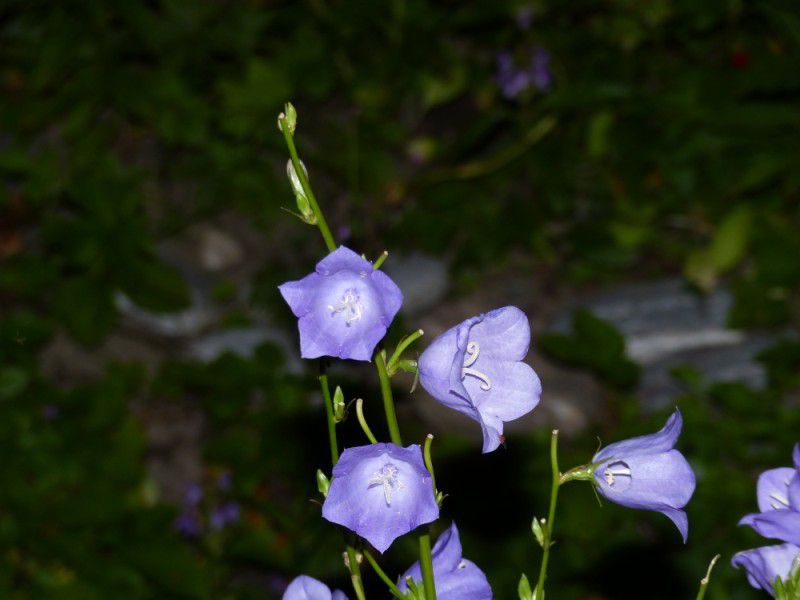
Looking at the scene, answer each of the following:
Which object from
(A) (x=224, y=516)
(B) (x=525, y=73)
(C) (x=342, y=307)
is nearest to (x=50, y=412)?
(A) (x=224, y=516)

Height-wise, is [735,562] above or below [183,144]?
above

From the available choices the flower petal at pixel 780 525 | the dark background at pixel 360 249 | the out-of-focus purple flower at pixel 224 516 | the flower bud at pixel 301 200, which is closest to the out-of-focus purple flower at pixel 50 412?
the dark background at pixel 360 249

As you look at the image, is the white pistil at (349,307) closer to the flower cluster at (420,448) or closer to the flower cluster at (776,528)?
the flower cluster at (420,448)

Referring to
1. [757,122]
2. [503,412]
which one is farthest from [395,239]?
[503,412]

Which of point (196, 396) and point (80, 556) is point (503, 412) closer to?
point (80, 556)

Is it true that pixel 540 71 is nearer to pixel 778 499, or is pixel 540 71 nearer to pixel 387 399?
pixel 778 499

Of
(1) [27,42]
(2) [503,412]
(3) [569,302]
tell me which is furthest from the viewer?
(1) [27,42]

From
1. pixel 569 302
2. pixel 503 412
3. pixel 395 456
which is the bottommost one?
pixel 569 302
